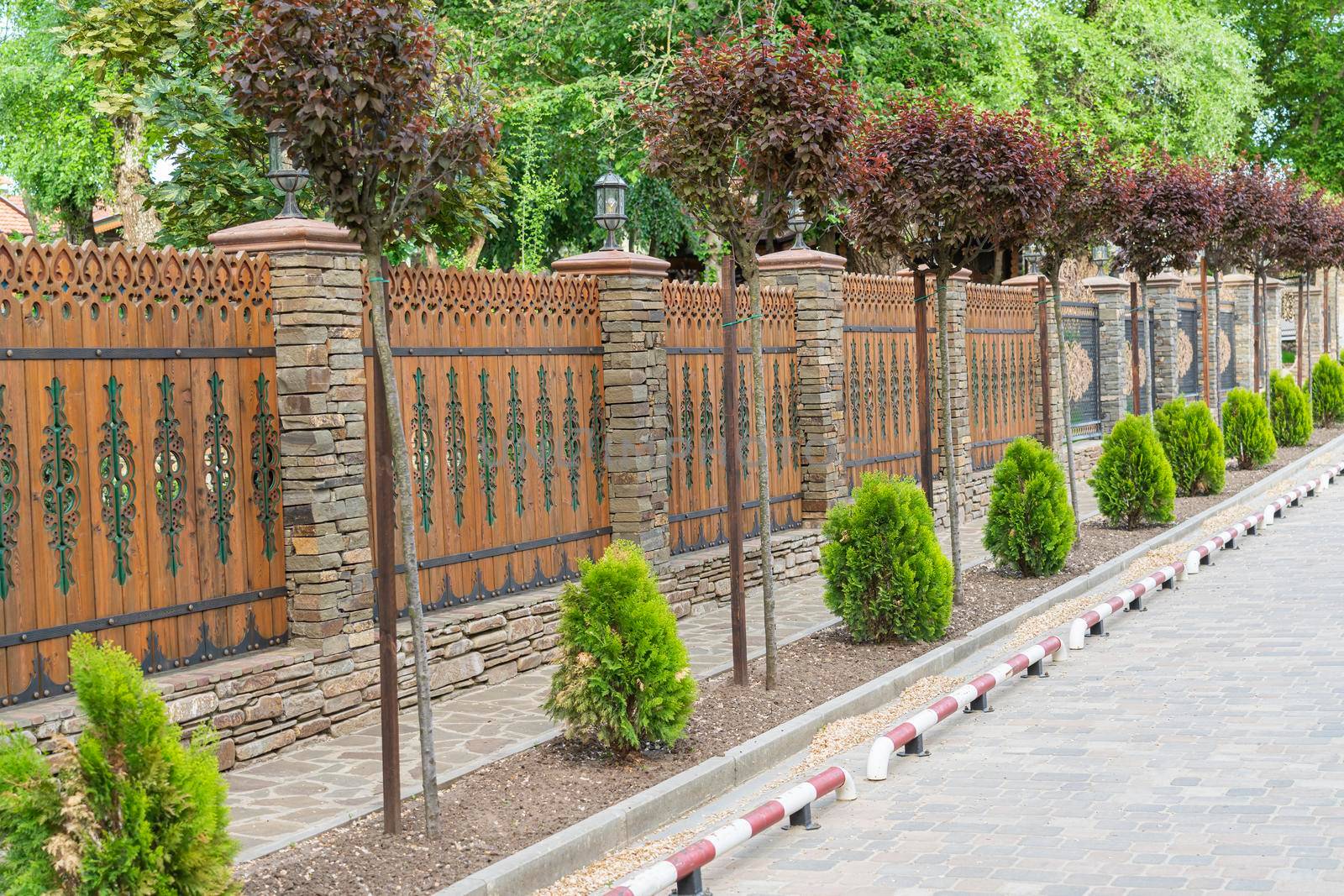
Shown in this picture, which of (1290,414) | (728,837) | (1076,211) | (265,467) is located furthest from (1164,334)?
(728,837)

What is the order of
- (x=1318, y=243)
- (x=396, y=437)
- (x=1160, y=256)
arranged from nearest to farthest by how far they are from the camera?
1. (x=396, y=437)
2. (x=1160, y=256)
3. (x=1318, y=243)

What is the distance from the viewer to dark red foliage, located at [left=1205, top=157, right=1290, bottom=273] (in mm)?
23031

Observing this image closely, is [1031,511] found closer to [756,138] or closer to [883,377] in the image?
[883,377]

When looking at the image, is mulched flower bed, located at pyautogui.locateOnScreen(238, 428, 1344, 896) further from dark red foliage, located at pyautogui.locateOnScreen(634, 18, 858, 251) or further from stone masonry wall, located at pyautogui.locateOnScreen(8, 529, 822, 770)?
dark red foliage, located at pyautogui.locateOnScreen(634, 18, 858, 251)

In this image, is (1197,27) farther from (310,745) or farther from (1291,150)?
(310,745)

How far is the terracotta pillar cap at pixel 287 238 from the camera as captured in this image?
821 cm

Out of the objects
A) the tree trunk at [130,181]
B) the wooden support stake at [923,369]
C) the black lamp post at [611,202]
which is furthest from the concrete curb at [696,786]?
the tree trunk at [130,181]

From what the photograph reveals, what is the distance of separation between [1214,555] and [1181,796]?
8640 mm

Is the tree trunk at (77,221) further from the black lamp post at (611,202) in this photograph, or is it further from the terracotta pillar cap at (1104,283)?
the black lamp post at (611,202)

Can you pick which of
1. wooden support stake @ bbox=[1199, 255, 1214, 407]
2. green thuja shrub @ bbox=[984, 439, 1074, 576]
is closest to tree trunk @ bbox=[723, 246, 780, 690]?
green thuja shrub @ bbox=[984, 439, 1074, 576]

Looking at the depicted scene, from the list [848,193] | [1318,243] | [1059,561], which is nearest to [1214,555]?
[1059,561]

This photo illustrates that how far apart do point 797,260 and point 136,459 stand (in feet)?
26.0

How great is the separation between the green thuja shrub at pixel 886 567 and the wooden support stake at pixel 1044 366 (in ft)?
28.4

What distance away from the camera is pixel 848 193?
31.4 ft
